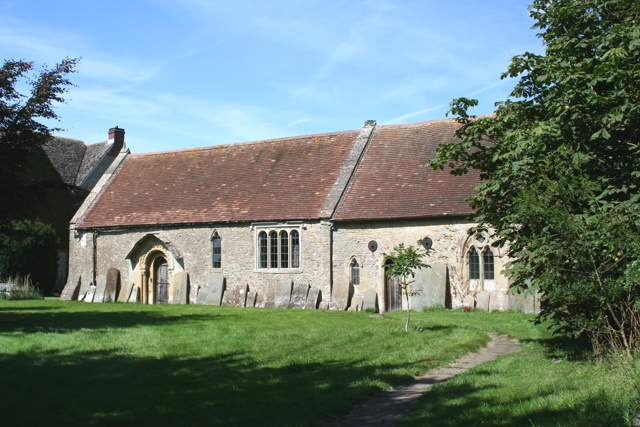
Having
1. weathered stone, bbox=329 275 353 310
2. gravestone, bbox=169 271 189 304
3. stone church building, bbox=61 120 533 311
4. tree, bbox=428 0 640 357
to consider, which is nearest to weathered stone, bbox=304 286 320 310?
stone church building, bbox=61 120 533 311

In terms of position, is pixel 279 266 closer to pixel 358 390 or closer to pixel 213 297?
pixel 213 297

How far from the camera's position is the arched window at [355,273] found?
2444cm

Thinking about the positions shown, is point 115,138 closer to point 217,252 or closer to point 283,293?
point 217,252

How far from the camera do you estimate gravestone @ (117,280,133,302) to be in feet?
95.0

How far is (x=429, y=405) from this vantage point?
8.25 metres

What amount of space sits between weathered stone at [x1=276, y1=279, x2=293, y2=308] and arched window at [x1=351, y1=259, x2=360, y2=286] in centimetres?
258

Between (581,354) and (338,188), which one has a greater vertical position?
(338,188)

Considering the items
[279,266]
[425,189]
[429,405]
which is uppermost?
[425,189]

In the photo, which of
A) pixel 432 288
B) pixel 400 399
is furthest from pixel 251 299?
pixel 400 399

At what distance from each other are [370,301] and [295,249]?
4014 mm

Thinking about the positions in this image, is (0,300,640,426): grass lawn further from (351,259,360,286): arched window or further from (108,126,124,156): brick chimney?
(108,126,124,156): brick chimney

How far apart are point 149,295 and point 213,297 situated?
4110mm

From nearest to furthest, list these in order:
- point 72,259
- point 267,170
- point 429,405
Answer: point 429,405, point 267,170, point 72,259

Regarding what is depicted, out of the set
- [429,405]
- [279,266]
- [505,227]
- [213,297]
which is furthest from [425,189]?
[429,405]
